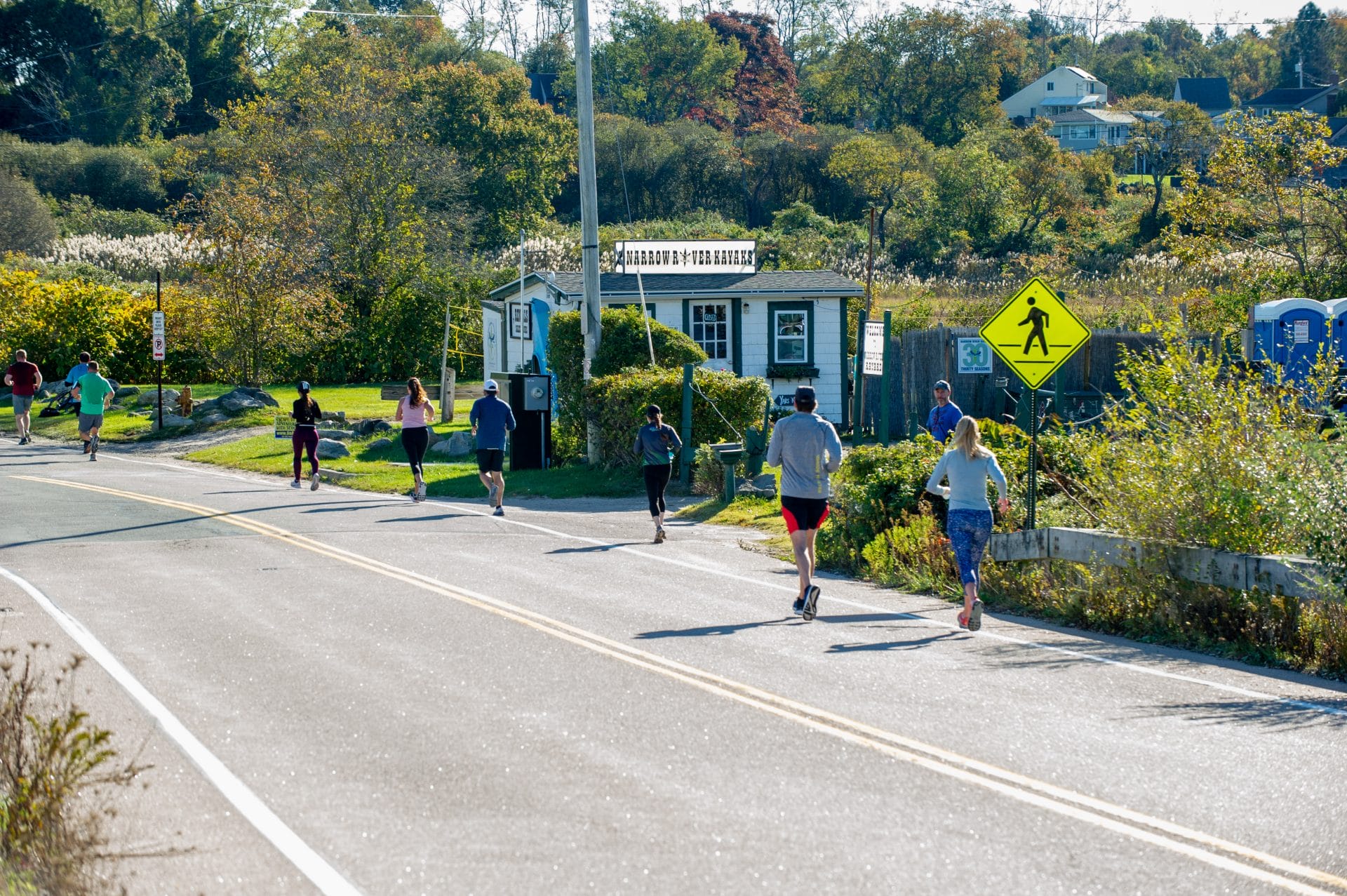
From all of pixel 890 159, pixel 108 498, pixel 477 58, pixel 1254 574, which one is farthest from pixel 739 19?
pixel 1254 574

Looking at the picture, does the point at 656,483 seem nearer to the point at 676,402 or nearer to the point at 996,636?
the point at 676,402

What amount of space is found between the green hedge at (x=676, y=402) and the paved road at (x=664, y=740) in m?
8.28

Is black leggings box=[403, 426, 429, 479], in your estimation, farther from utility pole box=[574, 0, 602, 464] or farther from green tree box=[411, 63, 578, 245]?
green tree box=[411, 63, 578, 245]

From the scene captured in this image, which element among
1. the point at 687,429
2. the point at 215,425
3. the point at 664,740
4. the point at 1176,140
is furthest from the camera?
the point at 1176,140

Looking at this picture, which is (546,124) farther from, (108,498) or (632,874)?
(632,874)

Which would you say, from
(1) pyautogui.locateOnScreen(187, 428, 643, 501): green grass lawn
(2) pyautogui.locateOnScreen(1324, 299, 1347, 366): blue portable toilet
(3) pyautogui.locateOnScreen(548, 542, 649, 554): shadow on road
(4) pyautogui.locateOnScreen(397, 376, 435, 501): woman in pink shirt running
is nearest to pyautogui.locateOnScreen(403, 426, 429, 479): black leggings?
(4) pyautogui.locateOnScreen(397, 376, 435, 501): woman in pink shirt running

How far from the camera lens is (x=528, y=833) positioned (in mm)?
6141

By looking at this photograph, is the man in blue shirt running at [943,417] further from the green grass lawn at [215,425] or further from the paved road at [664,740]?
the green grass lawn at [215,425]

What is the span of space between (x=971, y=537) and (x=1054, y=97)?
108m

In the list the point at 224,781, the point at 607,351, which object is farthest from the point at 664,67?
the point at 224,781

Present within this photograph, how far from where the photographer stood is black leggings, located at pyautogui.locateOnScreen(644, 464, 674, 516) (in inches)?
663

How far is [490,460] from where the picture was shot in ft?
63.0

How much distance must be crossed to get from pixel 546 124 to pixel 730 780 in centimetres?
6475

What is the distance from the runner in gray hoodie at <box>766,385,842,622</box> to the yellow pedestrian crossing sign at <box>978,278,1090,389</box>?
2607 millimetres
